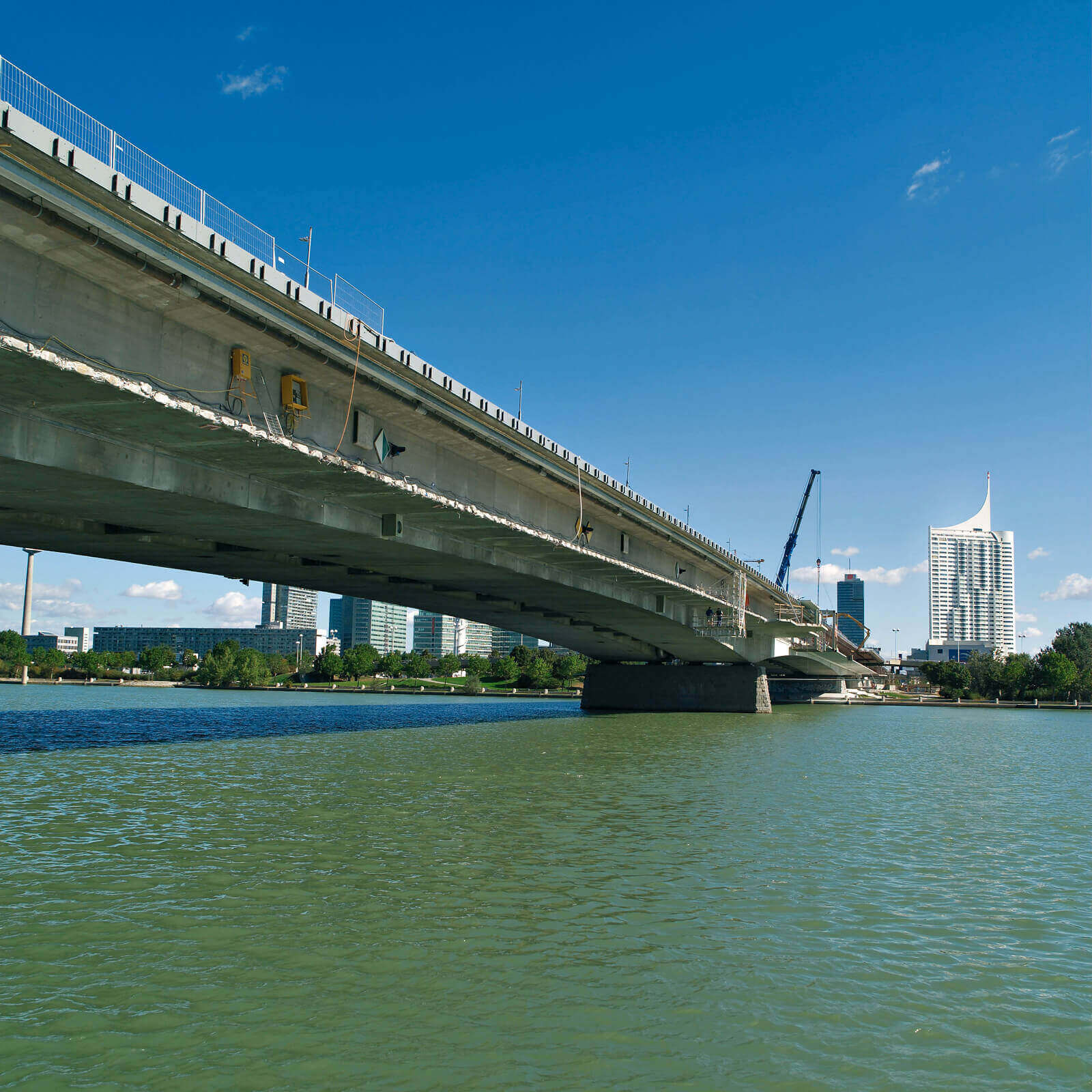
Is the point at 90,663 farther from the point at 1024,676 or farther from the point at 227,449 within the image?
the point at 227,449

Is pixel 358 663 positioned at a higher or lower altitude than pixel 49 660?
higher

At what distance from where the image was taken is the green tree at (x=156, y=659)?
173875mm

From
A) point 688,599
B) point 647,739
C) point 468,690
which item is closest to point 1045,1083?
point 647,739

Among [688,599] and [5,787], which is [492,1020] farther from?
[688,599]

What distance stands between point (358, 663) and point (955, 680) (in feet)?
348

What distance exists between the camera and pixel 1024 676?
12875cm

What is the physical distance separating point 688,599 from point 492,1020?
51536 mm

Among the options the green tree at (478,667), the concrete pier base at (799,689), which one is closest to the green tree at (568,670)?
the green tree at (478,667)

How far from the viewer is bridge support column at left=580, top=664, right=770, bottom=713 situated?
7750 centimetres

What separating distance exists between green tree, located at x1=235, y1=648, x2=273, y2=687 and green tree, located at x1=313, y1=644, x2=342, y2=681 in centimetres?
1863

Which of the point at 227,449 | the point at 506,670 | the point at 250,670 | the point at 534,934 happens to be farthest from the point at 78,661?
the point at 534,934

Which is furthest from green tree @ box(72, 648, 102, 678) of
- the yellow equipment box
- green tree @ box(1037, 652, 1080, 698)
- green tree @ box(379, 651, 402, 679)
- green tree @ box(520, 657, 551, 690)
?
the yellow equipment box

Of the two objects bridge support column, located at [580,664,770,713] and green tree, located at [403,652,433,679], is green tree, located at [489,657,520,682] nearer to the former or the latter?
green tree, located at [403,652,433,679]

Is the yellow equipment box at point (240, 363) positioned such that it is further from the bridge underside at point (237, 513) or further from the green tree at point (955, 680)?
the green tree at point (955, 680)
